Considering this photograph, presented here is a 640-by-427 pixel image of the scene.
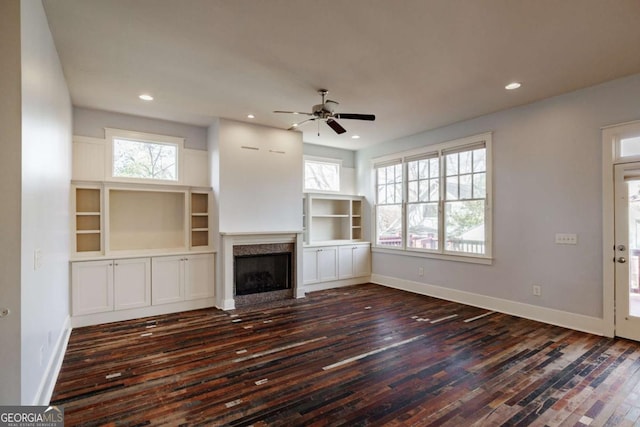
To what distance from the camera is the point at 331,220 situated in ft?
23.4

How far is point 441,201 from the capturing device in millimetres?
5586

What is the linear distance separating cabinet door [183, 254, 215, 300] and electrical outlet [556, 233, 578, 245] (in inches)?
192

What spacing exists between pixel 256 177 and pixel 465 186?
3.42m

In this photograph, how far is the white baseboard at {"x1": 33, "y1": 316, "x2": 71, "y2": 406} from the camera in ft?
7.72

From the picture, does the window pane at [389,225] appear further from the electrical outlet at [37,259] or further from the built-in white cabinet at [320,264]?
the electrical outlet at [37,259]

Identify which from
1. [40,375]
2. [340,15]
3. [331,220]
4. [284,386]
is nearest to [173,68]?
[340,15]

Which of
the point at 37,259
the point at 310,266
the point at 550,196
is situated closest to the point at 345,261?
the point at 310,266

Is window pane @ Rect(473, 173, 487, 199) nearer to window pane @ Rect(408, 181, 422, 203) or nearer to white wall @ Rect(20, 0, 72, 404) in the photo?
window pane @ Rect(408, 181, 422, 203)

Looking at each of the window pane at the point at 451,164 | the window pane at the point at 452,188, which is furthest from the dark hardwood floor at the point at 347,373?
the window pane at the point at 451,164

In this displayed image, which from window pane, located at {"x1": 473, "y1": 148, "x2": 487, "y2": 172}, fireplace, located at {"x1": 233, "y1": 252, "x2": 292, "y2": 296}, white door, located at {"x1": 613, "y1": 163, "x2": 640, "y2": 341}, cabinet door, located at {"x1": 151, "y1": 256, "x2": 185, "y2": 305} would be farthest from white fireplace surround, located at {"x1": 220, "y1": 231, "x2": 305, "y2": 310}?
white door, located at {"x1": 613, "y1": 163, "x2": 640, "y2": 341}

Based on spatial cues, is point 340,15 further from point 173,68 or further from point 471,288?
point 471,288

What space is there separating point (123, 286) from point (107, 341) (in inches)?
36.1

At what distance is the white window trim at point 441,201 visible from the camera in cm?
488

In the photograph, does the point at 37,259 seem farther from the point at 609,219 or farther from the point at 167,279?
the point at 609,219
